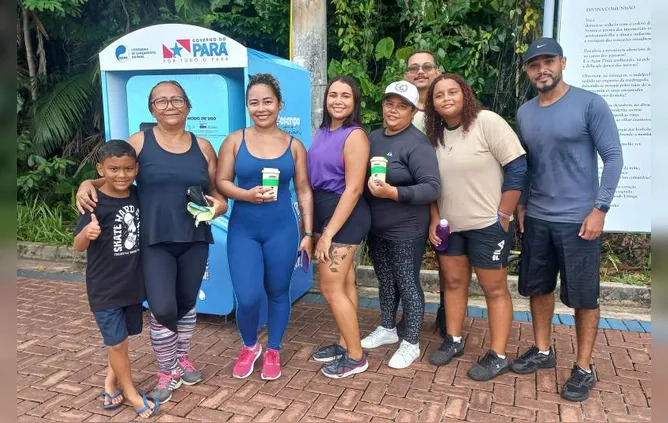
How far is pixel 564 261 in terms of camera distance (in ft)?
10.3

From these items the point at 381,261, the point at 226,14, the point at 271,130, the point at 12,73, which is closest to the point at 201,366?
the point at 381,261

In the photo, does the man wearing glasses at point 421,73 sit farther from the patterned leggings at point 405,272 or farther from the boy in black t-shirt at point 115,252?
the boy in black t-shirt at point 115,252

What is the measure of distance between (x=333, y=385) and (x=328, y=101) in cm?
179

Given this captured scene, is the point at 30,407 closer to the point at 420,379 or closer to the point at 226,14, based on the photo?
the point at 420,379

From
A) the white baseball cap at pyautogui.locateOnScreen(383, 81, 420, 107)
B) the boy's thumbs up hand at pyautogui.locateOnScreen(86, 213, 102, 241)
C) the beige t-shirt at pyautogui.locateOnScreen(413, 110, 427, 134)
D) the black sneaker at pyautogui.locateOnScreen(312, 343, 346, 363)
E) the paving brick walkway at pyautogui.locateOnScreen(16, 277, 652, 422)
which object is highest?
→ the white baseball cap at pyautogui.locateOnScreen(383, 81, 420, 107)

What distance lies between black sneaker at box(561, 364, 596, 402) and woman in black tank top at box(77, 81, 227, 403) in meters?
2.33

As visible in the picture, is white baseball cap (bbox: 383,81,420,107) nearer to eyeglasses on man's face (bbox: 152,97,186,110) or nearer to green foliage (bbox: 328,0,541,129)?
eyeglasses on man's face (bbox: 152,97,186,110)

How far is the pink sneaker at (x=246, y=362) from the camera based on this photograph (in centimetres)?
341

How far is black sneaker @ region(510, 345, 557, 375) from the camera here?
3438mm

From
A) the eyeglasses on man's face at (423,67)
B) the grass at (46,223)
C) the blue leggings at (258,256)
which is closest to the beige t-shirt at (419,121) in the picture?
the eyeglasses on man's face at (423,67)

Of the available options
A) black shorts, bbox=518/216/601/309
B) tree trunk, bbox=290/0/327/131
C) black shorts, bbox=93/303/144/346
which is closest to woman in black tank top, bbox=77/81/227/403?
black shorts, bbox=93/303/144/346

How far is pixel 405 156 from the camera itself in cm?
321

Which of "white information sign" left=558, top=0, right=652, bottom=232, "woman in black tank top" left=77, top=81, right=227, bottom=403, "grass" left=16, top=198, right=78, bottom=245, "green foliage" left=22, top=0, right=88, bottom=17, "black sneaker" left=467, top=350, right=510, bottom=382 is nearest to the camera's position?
"woman in black tank top" left=77, top=81, right=227, bottom=403

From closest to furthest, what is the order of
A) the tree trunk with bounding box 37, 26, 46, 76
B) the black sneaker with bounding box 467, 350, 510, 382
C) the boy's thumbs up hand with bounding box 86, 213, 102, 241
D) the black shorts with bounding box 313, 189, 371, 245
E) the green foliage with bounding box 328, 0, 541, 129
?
1. the boy's thumbs up hand with bounding box 86, 213, 102, 241
2. the black shorts with bounding box 313, 189, 371, 245
3. the black sneaker with bounding box 467, 350, 510, 382
4. the green foliage with bounding box 328, 0, 541, 129
5. the tree trunk with bounding box 37, 26, 46, 76
